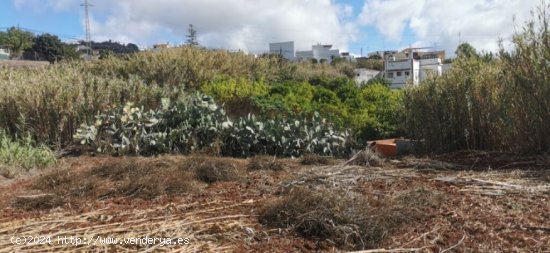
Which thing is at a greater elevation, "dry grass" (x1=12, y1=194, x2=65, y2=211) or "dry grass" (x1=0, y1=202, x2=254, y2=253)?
"dry grass" (x1=12, y1=194, x2=65, y2=211)

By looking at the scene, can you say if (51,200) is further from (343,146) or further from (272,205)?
(343,146)

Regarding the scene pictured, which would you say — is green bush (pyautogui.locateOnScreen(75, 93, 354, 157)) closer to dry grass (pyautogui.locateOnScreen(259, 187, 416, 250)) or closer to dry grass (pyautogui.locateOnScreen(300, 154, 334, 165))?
dry grass (pyautogui.locateOnScreen(300, 154, 334, 165))

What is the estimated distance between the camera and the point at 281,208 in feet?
10.6

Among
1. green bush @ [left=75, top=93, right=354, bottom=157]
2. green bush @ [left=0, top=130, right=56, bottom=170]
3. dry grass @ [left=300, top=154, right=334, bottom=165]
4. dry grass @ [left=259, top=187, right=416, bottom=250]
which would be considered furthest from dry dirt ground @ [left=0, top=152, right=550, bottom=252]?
green bush @ [left=75, top=93, right=354, bottom=157]

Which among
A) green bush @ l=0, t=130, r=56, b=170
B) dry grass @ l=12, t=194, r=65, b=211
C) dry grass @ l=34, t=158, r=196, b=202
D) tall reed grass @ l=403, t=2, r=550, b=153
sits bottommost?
dry grass @ l=12, t=194, r=65, b=211

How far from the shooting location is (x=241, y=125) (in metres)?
6.38

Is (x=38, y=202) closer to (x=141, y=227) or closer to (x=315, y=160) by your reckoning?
(x=141, y=227)

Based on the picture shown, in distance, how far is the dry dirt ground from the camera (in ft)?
9.56

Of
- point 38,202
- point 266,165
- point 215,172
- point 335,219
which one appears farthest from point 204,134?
point 335,219

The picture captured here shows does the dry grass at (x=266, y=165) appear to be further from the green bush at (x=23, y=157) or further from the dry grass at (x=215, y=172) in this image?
the green bush at (x=23, y=157)

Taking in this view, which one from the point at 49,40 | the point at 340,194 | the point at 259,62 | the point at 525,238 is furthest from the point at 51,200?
the point at 49,40

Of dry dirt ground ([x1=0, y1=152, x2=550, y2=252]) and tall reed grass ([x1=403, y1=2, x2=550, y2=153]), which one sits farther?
tall reed grass ([x1=403, y1=2, x2=550, y2=153])

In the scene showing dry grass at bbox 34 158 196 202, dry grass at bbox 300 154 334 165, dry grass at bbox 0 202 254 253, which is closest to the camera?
dry grass at bbox 0 202 254 253

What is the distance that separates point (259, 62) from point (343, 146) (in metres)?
8.66
